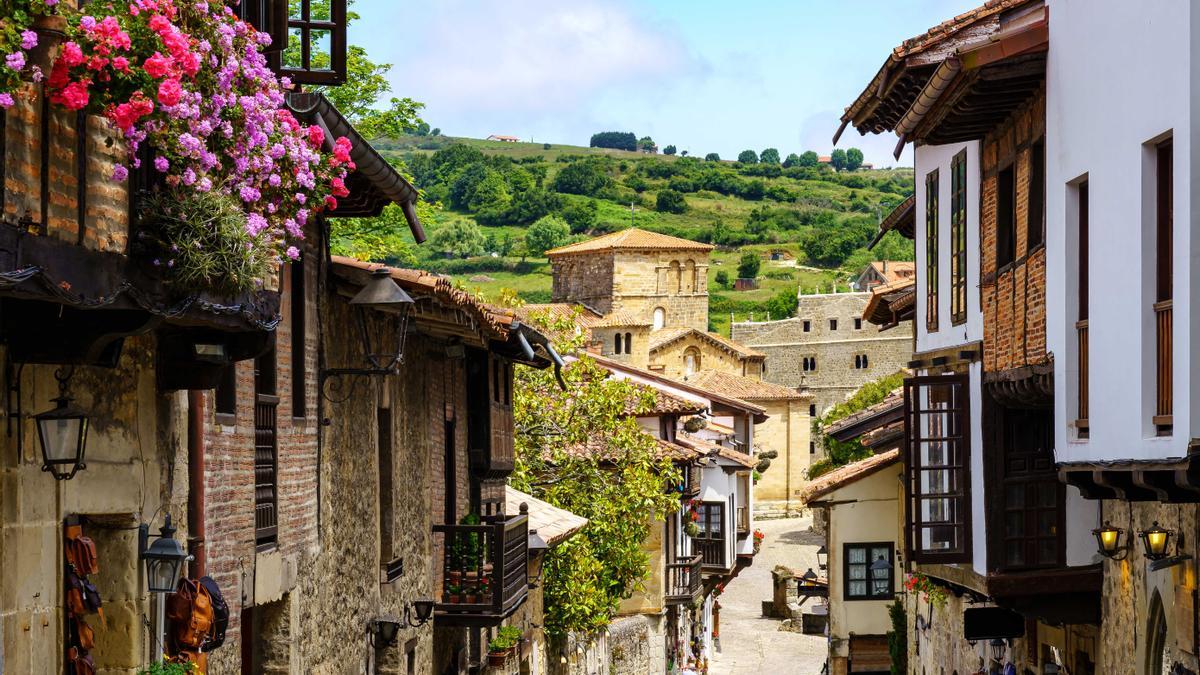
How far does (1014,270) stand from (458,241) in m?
164

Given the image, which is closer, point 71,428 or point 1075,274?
point 71,428

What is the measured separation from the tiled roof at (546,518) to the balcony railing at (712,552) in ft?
68.8

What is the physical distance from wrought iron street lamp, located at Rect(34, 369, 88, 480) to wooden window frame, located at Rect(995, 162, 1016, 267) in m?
10.8

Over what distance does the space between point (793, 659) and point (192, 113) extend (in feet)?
153

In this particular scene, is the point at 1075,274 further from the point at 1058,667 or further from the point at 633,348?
the point at 633,348

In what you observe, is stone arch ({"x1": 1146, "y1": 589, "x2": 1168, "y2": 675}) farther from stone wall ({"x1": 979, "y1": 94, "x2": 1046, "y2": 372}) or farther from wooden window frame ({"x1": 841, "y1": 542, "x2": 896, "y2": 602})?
wooden window frame ({"x1": 841, "y1": 542, "x2": 896, "y2": 602})

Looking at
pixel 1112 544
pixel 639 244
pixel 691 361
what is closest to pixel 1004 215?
pixel 1112 544

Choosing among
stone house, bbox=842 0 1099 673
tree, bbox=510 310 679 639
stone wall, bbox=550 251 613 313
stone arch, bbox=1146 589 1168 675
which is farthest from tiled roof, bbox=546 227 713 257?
stone arch, bbox=1146 589 1168 675

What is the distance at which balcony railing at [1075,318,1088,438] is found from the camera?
45.8 feet

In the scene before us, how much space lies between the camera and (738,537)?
6012 centimetres

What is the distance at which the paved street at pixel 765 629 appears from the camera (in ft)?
A: 170

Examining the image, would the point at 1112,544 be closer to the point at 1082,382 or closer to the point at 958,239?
the point at 1082,382

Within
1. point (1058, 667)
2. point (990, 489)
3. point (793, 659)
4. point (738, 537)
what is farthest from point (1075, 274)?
point (738, 537)

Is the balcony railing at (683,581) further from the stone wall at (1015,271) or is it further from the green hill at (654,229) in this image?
the green hill at (654,229)
